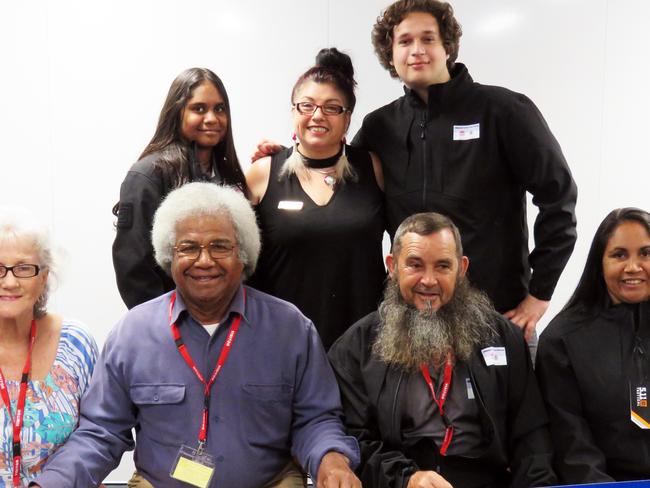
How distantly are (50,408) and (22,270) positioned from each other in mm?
451

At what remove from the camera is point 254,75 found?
413 cm

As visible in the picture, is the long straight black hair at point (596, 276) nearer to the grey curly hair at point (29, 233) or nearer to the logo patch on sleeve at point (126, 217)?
the logo patch on sleeve at point (126, 217)

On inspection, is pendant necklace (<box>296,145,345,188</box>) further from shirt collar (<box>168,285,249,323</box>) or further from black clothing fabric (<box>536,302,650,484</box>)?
black clothing fabric (<box>536,302,650,484</box>)

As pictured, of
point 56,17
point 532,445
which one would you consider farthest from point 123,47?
point 532,445

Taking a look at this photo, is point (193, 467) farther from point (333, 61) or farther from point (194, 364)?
point (333, 61)

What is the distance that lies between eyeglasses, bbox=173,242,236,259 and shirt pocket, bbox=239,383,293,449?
1.46 ft

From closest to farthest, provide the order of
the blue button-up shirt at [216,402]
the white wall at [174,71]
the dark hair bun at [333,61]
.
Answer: the blue button-up shirt at [216,402] < the dark hair bun at [333,61] < the white wall at [174,71]

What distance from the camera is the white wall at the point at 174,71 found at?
398 cm

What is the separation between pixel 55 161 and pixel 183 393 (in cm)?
252

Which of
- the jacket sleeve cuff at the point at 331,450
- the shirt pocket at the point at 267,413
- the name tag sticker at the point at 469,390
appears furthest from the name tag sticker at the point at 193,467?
the name tag sticker at the point at 469,390

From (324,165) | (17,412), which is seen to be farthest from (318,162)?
(17,412)

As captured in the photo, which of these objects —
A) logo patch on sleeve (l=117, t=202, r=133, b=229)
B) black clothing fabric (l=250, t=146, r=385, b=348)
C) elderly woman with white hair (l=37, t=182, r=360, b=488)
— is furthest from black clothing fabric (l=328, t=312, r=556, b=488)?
logo patch on sleeve (l=117, t=202, r=133, b=229)

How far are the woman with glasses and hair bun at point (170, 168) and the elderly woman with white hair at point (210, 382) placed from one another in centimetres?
37

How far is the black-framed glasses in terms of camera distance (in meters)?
2.04
